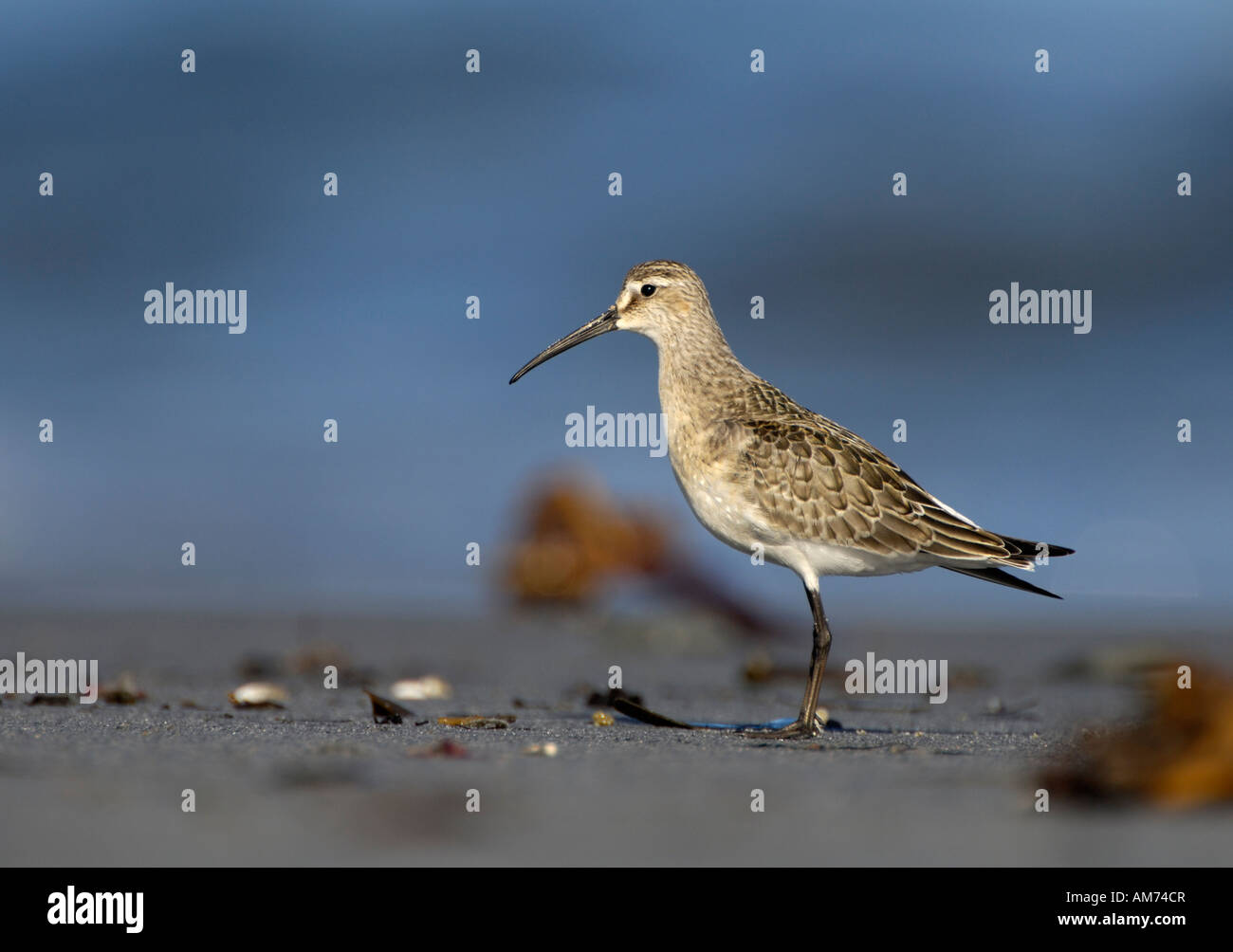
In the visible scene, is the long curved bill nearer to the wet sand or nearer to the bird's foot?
the wet sand

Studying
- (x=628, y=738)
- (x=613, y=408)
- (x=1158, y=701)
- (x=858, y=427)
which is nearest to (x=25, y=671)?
(x=628, y=738)

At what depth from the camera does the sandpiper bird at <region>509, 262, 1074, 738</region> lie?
634 cm

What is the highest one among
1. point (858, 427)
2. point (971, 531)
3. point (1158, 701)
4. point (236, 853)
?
point (858, 427)

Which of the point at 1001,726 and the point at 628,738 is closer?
the point at 628,738

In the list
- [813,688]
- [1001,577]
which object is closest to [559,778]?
[813,688]

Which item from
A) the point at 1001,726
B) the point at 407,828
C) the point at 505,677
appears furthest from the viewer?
the point at 505,677

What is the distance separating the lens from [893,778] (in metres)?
4.79

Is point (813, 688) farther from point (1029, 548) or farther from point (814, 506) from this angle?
point (1029, 548)

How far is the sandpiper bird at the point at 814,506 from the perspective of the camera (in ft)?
20.8

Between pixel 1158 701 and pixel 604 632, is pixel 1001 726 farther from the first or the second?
pixel 604 632

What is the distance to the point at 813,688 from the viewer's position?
6.23 m

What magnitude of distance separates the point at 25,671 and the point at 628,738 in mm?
3922

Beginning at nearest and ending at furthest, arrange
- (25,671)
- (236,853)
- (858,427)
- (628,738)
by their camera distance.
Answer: (236,853), (628,738), (25,671), (858,427)

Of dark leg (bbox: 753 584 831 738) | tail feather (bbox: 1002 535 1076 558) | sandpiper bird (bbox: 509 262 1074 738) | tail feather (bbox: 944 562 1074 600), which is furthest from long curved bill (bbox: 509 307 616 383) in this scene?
tail feather (bbox: 1002 535 1076 558)
